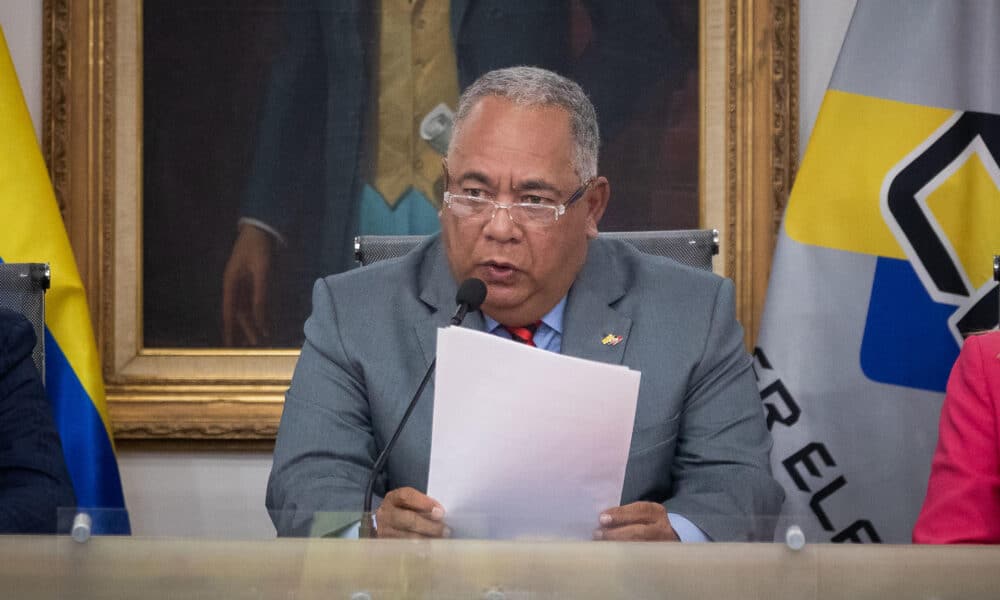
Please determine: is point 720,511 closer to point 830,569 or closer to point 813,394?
point 830,569

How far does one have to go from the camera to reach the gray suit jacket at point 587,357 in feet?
6.22

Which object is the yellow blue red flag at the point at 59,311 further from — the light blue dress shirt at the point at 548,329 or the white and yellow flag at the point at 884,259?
the white and yellow flag at the point at 884,259

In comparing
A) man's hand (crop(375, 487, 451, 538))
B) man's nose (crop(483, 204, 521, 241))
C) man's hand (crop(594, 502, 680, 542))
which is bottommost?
man's hand (crop(594, 502, 680, 542))

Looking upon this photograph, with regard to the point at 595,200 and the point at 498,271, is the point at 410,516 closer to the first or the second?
the point at 498,271

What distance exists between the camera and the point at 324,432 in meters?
1.91

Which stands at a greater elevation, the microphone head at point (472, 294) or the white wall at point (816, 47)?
the white wall at point (816, 47)

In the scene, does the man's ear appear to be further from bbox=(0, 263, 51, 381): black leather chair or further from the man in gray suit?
bbox=(0, 263, 51, 381): black leather chair

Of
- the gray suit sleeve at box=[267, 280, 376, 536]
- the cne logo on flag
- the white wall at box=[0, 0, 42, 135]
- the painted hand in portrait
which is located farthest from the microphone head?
the white wall at box=[0, 0, 42, 135]

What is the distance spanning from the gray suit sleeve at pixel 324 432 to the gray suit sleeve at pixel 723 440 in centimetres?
51

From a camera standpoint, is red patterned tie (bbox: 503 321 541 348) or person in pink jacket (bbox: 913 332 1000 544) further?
red patterned tie (bbox: 503 321 541 348)

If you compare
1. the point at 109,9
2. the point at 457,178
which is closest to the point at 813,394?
the point at 457,178

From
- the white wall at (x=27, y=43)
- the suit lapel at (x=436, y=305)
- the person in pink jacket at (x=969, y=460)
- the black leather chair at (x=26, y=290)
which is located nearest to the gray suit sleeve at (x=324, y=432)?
the suit lapel at (x=436, y=305)

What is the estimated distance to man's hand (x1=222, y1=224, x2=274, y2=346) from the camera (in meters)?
3.46

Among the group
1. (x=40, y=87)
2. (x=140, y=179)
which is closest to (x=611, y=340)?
(x=140, y=179)
